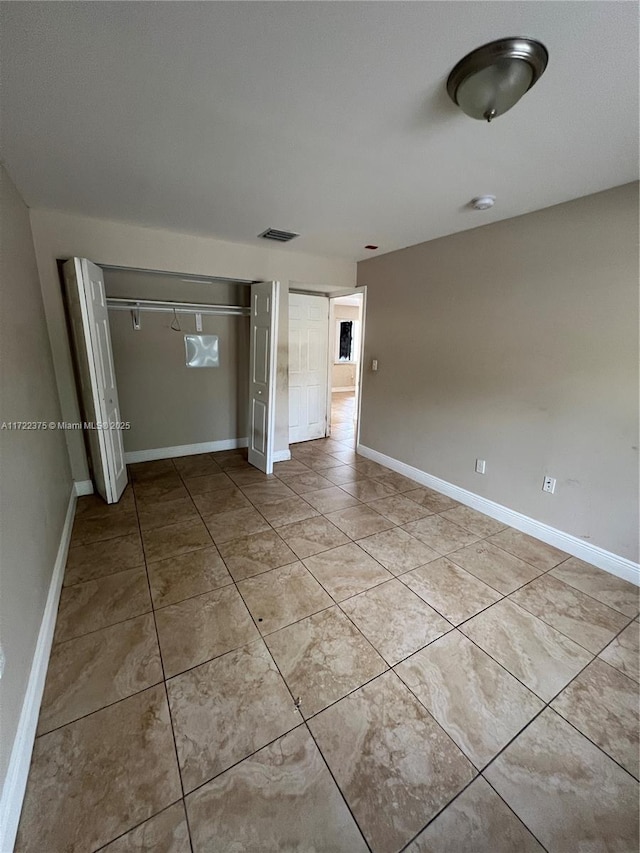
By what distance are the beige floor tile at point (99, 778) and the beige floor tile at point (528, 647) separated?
1508 mm

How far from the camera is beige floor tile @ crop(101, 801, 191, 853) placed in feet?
3.41

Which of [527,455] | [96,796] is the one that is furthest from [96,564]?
[527,455]

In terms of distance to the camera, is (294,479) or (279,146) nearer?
(279,146)

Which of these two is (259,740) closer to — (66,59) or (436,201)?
(66,59)

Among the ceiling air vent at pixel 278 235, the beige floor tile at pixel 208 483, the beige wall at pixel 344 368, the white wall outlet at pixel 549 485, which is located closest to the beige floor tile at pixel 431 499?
the white wall outlet at pixel 549 485

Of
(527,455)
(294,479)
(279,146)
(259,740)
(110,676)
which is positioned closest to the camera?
(259,740)

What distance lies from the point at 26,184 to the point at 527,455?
4.02 meters

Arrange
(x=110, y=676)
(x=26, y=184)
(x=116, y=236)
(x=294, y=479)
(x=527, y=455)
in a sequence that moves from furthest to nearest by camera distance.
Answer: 1. (x=294, y=479)
2. (x=116, y=236)
3. (x=527, y=455)
4. (x=26, y=184)
5. (x=110, y=676)

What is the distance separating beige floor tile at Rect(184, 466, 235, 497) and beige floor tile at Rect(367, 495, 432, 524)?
149cm

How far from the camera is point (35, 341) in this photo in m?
2.36

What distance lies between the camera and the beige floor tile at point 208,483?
344 centimetres

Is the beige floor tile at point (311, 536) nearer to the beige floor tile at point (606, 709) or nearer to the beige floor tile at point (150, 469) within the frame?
the beige floor tile at point (606, 709)

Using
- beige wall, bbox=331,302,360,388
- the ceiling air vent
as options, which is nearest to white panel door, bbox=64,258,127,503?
the ceiling air vent

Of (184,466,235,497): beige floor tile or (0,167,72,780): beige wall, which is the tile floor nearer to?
(0,167,72,780): beige wall
